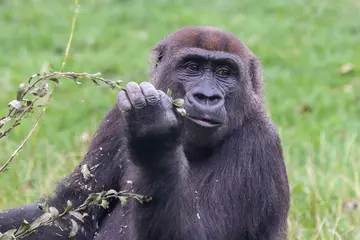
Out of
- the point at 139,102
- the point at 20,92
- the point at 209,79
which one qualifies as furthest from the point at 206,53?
the point at 20,92

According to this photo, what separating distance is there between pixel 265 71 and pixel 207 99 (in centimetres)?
543

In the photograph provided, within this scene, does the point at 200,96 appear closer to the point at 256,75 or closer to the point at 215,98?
the point at 215,98

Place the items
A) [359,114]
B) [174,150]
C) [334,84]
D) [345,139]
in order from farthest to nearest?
1. [334,84]
2. [359,114]
3. [345,139]
4. [174,150]

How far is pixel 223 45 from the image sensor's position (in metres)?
4.68

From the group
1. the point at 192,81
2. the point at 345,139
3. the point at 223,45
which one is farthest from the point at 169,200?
the point at 345,139

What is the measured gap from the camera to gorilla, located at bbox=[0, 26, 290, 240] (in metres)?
3.90

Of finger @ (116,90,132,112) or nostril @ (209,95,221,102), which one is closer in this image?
finger @ (116,90,132,112)

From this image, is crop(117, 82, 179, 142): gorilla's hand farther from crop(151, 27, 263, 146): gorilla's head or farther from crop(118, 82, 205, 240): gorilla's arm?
crop(151, 27, 263, 146): gorilla's head

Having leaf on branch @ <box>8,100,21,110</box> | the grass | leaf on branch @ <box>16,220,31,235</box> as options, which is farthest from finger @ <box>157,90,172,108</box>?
the grass

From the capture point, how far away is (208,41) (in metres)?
4.67

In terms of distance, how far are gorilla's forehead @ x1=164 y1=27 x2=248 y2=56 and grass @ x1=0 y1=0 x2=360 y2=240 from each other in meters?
1.01

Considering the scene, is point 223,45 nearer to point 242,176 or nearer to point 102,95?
point 242,176

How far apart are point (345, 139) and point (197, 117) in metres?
4.06

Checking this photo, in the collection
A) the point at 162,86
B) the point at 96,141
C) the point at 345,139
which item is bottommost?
the point at 345,139
